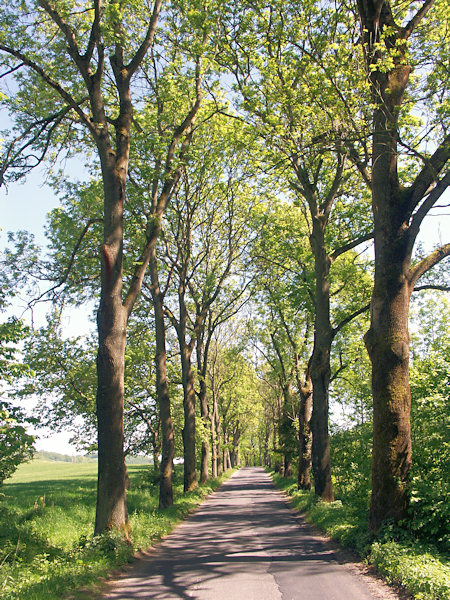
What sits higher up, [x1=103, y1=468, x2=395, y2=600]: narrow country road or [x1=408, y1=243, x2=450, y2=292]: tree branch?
[x1=408, y1=243, x2=450, y2=292]: tree branch

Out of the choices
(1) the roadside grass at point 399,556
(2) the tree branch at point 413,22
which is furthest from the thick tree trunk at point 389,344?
(2) the tree branch at point 413,22

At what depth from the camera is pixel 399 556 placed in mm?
7211

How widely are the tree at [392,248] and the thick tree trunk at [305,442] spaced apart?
14.6 meters

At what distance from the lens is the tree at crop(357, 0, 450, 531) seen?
8852 mm

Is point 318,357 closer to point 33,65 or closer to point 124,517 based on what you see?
point 124,517

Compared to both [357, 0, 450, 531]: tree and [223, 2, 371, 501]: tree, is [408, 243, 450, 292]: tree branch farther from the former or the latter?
[223, 2, 371, 501]: tree

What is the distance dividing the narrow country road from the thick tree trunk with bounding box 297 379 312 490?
34.9 ft

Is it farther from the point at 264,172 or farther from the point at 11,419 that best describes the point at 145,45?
the point at 11,419

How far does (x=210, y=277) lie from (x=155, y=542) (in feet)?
41.5

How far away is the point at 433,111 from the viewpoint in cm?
1010

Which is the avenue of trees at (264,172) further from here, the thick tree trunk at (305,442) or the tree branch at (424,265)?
the thick tree trunk at (305,442)

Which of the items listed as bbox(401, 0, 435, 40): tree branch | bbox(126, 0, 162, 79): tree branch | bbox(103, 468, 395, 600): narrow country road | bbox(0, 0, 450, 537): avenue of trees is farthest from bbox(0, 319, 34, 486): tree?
bbox(401, 0, 435, 40): tree branch

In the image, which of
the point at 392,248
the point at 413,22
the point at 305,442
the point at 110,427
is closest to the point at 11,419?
the point at 110,427

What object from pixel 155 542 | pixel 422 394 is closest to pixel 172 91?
pixel 422 394
